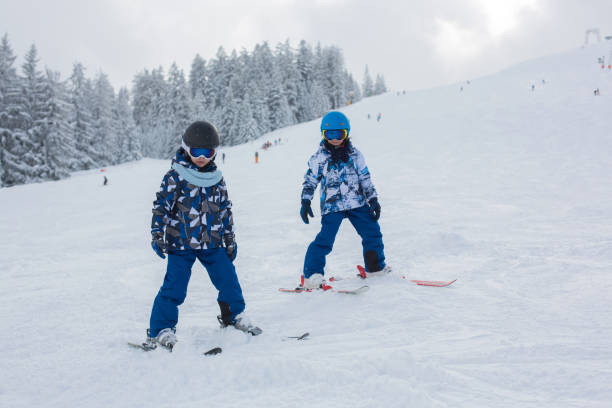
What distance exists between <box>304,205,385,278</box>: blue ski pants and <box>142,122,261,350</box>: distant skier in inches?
49.7

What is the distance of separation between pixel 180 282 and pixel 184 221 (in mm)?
470

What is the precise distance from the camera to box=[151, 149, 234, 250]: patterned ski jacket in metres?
3.05

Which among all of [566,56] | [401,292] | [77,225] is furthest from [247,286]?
[566,56]

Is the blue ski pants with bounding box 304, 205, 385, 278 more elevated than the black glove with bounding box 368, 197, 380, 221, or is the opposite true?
the black glove with bounding box 368, 197, 380, 221

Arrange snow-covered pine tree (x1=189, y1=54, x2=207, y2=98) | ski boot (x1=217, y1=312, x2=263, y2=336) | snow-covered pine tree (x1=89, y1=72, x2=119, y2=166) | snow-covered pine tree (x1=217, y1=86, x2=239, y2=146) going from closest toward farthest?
ski boot (x1=217, y1=312, x2=263, y2=336) < snow-covered pine tree (x1=89, y1=72, x2=119, y2=166) < snow-covered pine tree (x1=217, y1=86, x2=239, y2=146) < snow-covered pine tree (x1=189, y1=54, x2=207, y2=98)

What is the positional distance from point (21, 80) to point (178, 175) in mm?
40131

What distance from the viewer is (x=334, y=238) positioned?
4223mm

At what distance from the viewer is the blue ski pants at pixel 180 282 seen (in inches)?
120

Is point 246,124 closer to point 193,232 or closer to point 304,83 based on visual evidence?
point 304,83

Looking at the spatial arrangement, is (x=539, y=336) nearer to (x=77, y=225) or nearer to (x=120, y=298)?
(x=120, y=298)

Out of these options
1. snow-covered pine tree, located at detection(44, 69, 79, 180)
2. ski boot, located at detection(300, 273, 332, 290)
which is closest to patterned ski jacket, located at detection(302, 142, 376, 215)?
ski boot, located at detection(300, 273, 332, 290)

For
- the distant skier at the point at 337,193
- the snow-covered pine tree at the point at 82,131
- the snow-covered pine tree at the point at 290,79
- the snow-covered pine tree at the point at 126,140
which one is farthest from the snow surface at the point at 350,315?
the snow-covered pine tree at the point at 290,79

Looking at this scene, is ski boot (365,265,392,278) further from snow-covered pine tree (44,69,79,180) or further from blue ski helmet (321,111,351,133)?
snow-covered pine tree (44,69,79,180)

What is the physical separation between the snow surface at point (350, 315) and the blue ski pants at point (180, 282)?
0.75ft
